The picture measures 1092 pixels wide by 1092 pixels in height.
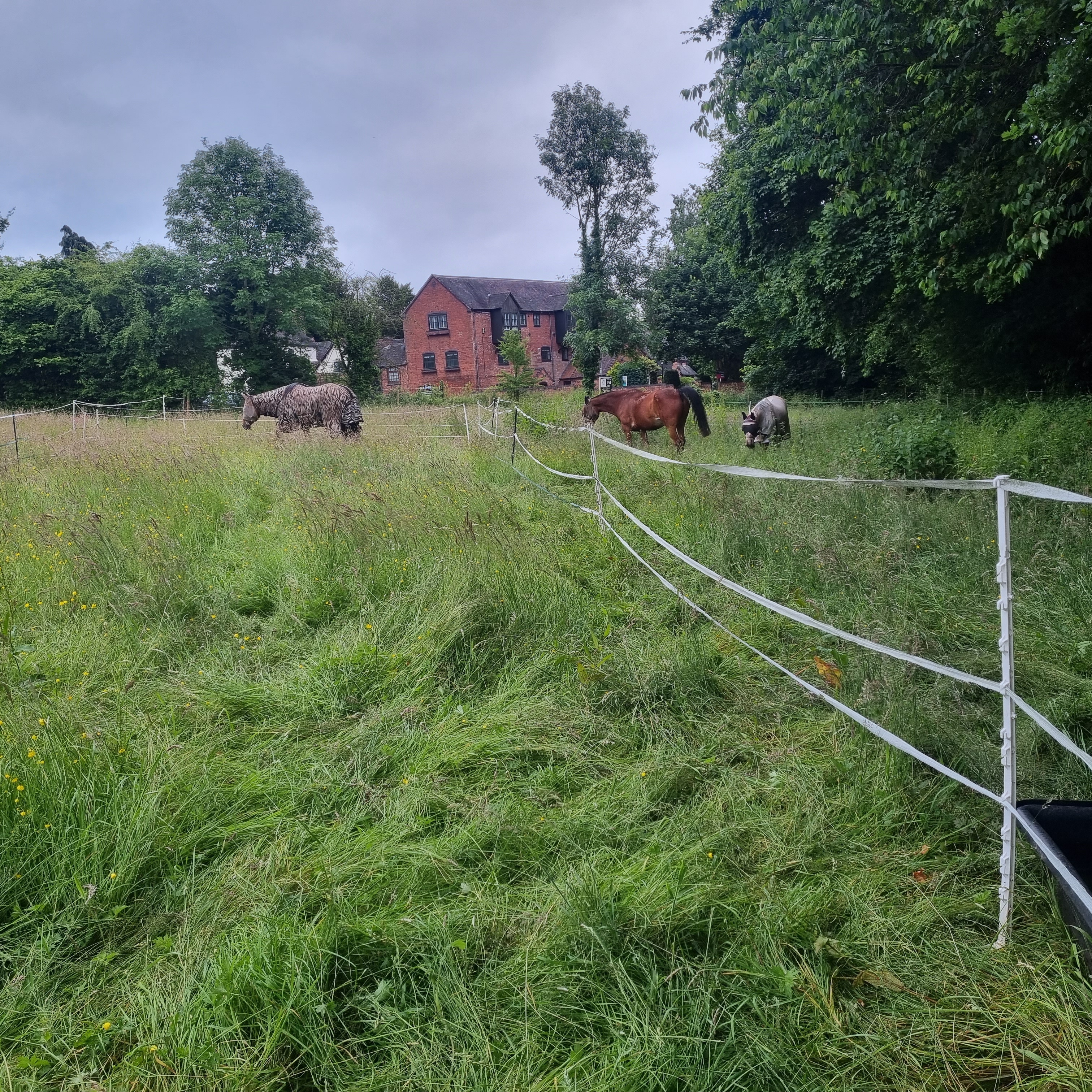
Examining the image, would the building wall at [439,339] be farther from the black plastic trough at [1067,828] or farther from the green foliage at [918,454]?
the black plastic trough at [1067,828]

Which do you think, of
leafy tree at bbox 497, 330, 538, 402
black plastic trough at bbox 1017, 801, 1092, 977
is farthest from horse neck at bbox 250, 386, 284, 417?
black plastic trough at bbox 1017, 801, 1092, 977

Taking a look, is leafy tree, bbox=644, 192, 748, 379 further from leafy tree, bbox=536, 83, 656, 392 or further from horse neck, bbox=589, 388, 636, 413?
horse neck, bbox=589, 388, 636, 413

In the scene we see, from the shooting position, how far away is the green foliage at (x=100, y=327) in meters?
25.8

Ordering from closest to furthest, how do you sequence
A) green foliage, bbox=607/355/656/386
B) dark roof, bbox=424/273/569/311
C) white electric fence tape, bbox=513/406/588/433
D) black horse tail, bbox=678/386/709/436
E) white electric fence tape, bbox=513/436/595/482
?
white electric fence tape, bbox=513/406/588/433 → white electric fence tape, bbox=513/436/595/482 → black horse tail, bbox=678/386/709/436 → green foliage, bbox=607/355/656/386 → dark roof, bbox=424/273/569/311

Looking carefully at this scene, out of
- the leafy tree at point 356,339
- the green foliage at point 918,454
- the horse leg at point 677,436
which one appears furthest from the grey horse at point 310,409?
the leafy tree at point 356,339

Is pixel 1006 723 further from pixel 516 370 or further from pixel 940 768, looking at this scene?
pixel 516 370

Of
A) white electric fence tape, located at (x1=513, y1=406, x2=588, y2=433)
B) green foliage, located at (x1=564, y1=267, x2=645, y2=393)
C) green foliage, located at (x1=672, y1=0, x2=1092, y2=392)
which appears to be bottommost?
white electric fence tape, located at (x1=513, y1=406, x2=588, y2=433)

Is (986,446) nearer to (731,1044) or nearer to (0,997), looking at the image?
(731,1044)

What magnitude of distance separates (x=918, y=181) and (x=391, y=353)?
48.8 meters

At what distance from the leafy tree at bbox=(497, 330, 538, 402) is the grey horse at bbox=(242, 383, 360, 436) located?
44.9 feet

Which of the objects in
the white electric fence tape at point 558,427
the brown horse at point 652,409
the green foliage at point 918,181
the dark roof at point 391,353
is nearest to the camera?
the green foliage at point 918,181

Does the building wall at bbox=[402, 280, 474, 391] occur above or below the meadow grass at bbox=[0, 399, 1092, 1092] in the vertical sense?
above

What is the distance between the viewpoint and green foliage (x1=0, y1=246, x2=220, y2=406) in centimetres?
2581

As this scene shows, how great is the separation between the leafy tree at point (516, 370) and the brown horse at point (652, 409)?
15078mm
